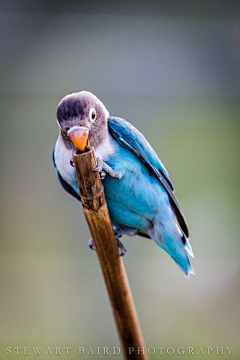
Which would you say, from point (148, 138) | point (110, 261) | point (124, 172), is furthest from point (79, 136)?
point (148, 138)

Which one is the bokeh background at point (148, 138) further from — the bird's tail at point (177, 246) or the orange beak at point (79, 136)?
the orange beak at point (79, 136)

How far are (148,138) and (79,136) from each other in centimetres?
279

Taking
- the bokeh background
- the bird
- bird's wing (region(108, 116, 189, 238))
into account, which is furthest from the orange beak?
the bokeh background

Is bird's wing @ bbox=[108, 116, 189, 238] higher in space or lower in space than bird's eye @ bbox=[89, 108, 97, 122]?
lower

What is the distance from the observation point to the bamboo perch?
1374mm

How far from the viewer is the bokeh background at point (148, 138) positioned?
371cm

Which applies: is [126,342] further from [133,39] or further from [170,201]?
[133,39]

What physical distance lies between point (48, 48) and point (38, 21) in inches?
16.0

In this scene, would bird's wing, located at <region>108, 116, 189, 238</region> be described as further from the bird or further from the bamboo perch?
the bamboo perch

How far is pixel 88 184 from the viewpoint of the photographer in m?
1.33

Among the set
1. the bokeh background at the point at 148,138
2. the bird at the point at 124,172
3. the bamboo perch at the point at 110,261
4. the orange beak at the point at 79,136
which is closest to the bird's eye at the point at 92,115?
the bird at the point at 124,172

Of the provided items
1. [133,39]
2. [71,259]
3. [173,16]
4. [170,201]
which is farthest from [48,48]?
[170,201]

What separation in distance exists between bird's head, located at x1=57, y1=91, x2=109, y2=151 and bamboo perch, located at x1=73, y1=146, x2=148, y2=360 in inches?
5.6

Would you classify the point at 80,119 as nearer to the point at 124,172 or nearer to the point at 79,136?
the point at 79,136
